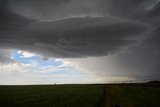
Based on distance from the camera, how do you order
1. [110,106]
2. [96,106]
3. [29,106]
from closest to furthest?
[110,106]
[96,106]
[29,106]

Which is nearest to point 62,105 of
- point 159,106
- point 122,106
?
point 122,106

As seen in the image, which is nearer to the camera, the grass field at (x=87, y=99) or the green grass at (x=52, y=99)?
the grass field at (x=87, y=99)

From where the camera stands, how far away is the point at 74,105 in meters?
34.5

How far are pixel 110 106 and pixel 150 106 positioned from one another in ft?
29.4

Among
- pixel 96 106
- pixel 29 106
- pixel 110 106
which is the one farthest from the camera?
pixel 29 106

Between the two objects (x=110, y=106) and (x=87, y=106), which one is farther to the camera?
(x=87, y=106)

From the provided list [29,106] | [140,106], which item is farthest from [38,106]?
[140,106]

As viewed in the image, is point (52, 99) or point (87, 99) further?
point (52, 99)

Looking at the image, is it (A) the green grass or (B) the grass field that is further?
(A) the green grass

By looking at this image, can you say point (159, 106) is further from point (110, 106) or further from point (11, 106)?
point (11, 106)

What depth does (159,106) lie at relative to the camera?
34375 mm

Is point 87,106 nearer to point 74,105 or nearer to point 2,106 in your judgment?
point 74,105

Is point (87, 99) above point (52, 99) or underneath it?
underneath

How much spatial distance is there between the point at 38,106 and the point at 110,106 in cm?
1022
